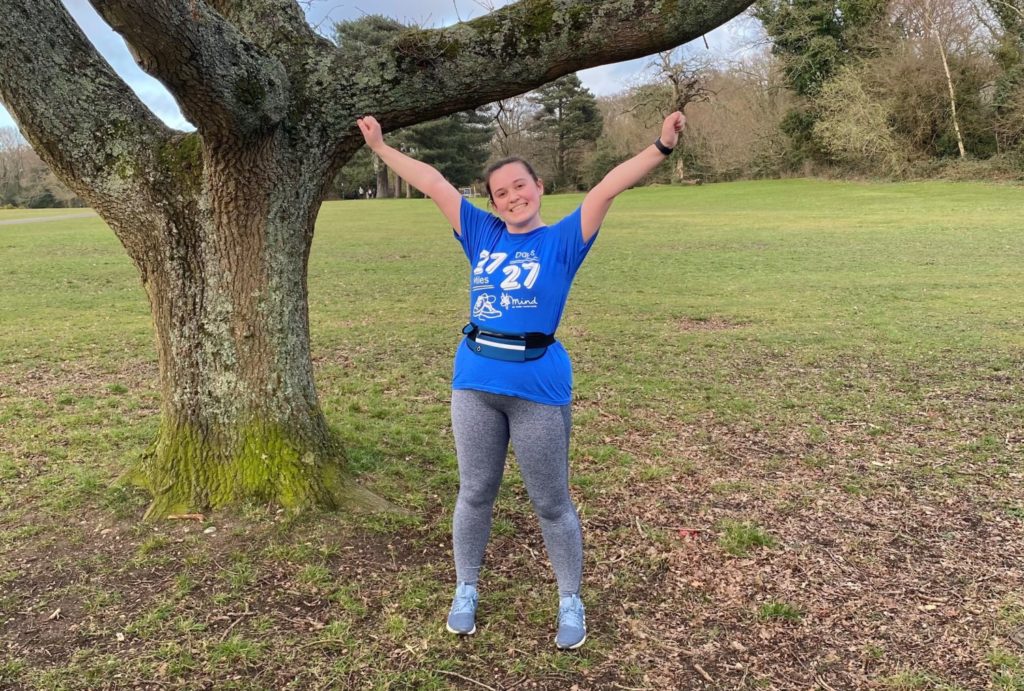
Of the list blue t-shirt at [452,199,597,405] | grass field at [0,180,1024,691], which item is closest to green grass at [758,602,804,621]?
grass field at [0,180,1024,691]

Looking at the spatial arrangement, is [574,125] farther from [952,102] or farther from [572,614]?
[572,614]

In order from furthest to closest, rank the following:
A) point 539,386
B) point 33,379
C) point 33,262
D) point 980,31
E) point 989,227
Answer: point 980,31 < point 989,227 < point 33,262 < point 33,379 < point 539,386

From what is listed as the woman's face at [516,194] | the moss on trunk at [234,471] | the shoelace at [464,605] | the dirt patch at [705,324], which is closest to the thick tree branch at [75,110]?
the moss on trunk at [234,471]

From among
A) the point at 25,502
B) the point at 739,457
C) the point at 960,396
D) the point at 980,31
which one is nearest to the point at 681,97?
the point at 739,457

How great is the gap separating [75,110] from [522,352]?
2486 mm

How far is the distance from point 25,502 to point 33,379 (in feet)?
11.2

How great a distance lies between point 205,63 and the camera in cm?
288

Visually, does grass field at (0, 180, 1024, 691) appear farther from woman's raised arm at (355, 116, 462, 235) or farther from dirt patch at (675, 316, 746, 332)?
woman's raised arm at (355, 116, 462, 235)

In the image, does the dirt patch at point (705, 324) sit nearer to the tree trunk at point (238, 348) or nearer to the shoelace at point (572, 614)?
the tree trunk at point (238, 348)

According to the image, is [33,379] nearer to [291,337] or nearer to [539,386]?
[291,337]

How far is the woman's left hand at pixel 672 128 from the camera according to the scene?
8.91 feet

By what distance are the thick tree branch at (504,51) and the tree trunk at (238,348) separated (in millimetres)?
665

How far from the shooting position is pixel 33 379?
6961 millimetres

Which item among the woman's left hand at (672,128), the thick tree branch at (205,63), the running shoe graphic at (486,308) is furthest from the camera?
the running shoe graphic at (486,308)
